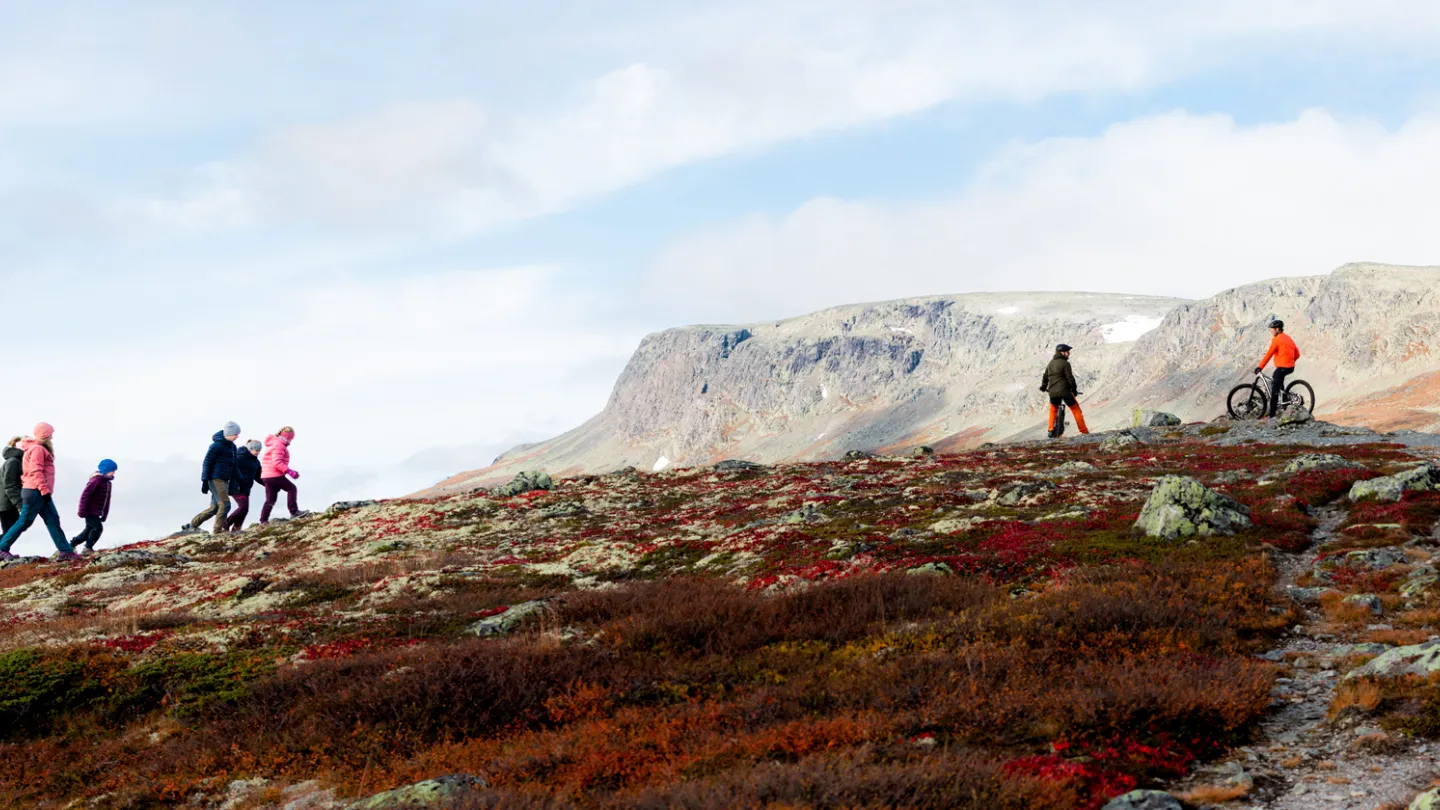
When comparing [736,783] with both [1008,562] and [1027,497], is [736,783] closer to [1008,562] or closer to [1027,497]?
[1008,562]

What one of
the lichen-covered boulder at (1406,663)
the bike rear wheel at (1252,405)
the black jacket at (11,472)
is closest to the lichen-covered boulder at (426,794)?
the lichen-covered boulder at (1406,663)

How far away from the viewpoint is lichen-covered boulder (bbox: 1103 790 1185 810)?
7680 mm

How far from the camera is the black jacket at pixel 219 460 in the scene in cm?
3366

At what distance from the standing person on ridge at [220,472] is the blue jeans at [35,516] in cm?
463

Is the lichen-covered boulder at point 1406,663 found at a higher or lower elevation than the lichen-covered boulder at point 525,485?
lower

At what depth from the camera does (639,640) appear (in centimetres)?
1380

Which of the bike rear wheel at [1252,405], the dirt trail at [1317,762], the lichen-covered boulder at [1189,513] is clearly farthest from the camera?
the bike rear wheel at [1252,405]

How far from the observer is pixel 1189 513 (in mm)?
18406

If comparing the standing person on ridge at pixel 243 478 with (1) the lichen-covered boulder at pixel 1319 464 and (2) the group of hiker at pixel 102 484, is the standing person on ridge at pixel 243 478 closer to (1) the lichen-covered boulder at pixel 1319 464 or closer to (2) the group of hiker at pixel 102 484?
(2) the group of hiker at pixel 102 484

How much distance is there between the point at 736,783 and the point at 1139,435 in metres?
42.6

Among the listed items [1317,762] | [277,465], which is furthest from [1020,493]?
[277,465]

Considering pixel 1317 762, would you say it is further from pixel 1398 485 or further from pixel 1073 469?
pixel 1073 469

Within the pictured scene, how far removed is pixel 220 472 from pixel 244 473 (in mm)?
1853

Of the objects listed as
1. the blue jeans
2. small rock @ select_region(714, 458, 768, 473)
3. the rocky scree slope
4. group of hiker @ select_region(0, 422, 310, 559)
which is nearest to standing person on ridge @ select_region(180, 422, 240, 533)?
group of hiker @ select_region(0, 422, 310, 559)
